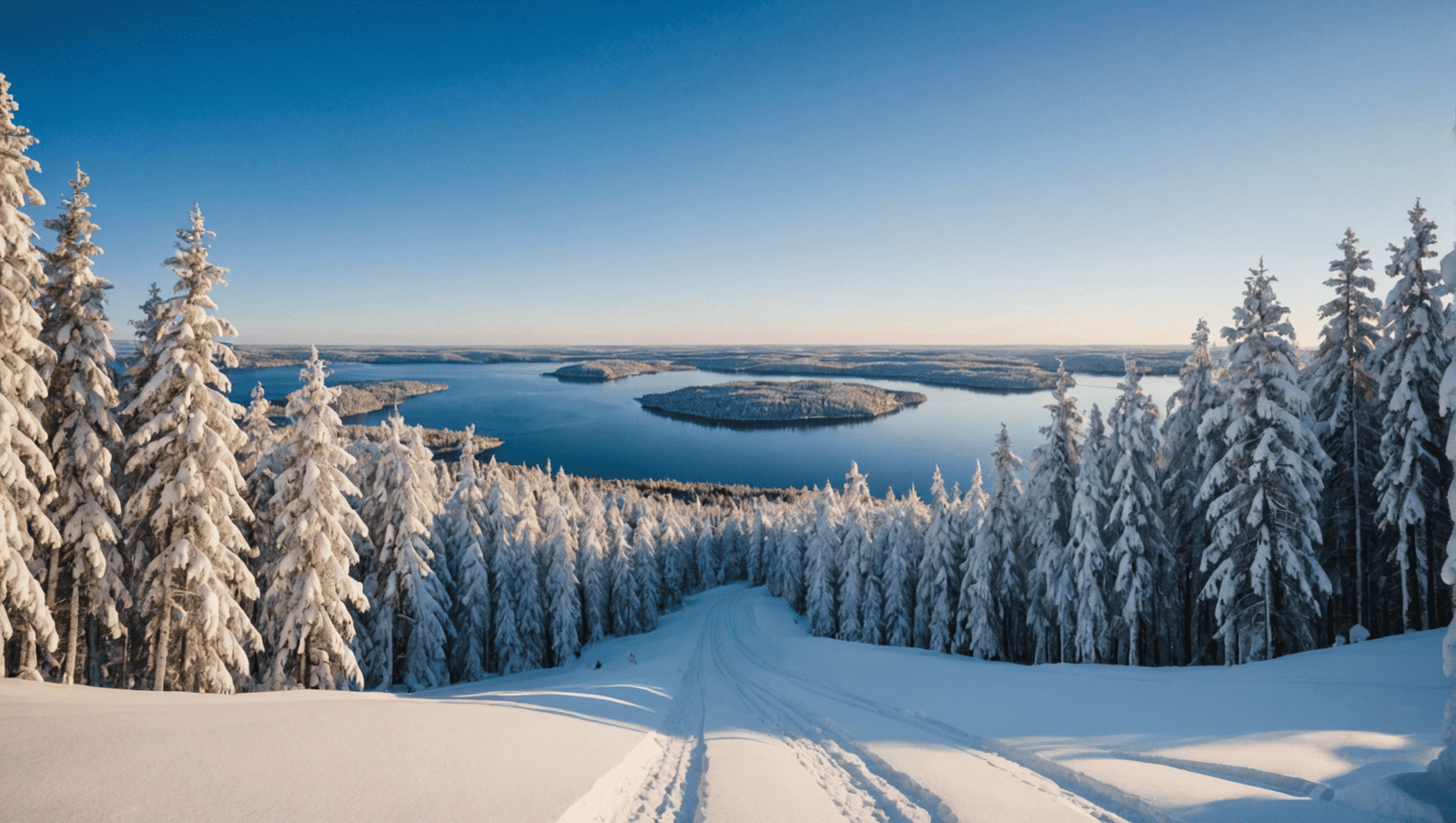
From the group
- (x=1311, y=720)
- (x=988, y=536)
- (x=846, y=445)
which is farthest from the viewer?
(x=846, y=445)

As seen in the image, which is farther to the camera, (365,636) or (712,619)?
(712,619)

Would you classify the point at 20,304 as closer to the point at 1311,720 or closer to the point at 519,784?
the point at 519,784

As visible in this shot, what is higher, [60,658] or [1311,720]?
[1311,720]

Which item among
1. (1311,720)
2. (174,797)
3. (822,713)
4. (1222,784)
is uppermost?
(174,797)

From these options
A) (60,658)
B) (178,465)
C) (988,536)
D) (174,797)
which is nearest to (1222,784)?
(174,797)

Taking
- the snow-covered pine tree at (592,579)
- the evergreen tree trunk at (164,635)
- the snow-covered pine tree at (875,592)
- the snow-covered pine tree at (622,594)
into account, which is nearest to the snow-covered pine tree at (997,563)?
the snow-covered pine tree at (875,592)

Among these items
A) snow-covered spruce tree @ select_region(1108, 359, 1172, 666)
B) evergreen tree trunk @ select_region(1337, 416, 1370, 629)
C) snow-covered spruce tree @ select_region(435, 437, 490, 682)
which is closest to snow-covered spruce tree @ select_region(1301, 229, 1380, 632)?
evergreen tree trunk @ select_region(1337, 416, 1370, 629)

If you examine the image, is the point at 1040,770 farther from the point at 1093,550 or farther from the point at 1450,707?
the point at 1093,550

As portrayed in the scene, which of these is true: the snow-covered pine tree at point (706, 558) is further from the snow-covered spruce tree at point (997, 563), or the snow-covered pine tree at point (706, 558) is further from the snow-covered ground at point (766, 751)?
the snow-covered ground at point (766, 751)
